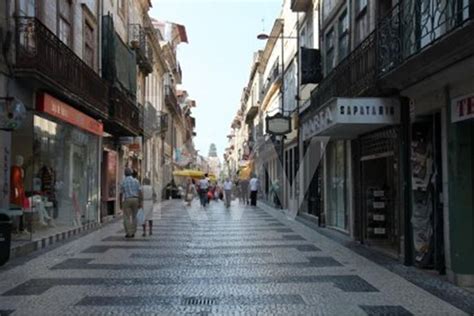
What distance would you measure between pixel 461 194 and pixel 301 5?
15.7 metres

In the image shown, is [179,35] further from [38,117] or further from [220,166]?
[220,166]

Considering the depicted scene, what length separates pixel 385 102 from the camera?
1142 centimetres

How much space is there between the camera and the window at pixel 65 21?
17.8 m

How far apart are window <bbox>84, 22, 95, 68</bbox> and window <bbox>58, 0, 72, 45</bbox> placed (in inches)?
72.4

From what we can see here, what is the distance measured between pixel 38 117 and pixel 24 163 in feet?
4.00

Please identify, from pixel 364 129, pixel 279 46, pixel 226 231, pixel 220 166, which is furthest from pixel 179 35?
pixel 220 166

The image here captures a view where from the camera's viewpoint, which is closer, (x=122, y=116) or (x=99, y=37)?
(x=99, y=37)

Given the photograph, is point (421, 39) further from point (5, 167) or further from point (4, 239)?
point (5, 167)

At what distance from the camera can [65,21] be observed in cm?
1838

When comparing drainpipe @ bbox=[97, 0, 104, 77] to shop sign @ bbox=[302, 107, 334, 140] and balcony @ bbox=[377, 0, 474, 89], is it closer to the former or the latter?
shop sign @ bbox=[302, 107, 334, 140]

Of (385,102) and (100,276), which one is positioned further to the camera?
(385,102)

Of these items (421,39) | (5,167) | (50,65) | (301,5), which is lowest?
(5,167)

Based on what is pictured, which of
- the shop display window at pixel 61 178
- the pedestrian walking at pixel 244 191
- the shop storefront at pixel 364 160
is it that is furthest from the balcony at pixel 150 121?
the shop storefront at pixel 364 160

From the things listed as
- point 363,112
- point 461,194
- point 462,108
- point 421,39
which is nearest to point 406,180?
point 363,112
